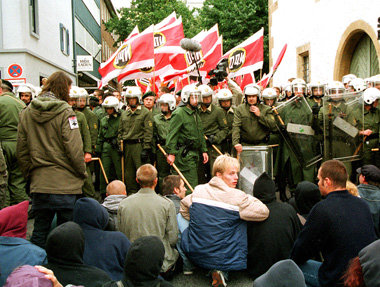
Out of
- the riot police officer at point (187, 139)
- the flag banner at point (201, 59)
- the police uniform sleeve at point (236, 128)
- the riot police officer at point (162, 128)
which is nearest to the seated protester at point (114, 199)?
the riot police officer at point (187, 139)

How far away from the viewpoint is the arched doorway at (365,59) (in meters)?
14.3

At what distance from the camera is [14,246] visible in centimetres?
341

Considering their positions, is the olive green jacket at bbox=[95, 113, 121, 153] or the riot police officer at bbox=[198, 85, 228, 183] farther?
the olive green jacket at bbox=[95, 113, 121, 153]

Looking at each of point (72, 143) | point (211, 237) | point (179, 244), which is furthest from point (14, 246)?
point (179, 244)

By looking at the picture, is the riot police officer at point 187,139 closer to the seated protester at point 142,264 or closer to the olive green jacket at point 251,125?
the olive green jacket at point 251,125

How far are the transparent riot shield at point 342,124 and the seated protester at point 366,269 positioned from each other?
17.6ft

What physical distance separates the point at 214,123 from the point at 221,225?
4.30 m

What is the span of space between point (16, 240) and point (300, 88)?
6.25 m

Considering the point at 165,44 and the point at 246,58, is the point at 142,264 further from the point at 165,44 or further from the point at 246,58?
the point at 165,44

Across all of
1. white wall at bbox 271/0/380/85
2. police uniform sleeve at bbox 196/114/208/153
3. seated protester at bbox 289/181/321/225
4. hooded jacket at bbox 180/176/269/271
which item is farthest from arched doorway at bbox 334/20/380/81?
hooded jacket at bbox 180/176/269/271

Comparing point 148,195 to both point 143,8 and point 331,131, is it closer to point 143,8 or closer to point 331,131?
point 331,131

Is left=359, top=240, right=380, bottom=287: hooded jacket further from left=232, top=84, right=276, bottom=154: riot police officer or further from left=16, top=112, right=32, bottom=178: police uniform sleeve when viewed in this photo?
left=232, top=84, right=276, bottom=154: riot police officer

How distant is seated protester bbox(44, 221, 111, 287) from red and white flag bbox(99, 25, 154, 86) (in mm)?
8044

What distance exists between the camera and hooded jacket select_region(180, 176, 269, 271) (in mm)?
4383
